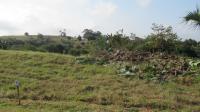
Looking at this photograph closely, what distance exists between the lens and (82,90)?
64.6 ft

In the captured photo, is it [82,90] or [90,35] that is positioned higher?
[90,35]

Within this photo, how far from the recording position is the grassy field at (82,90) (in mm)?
16953

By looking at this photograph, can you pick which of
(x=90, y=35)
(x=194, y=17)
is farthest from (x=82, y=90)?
(x=90, y=35)

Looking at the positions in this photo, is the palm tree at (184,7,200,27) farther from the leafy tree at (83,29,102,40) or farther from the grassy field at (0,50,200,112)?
the leafy tree at (83,29,102,40)

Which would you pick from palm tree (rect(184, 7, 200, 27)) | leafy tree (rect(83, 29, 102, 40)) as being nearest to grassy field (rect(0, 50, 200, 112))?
palm tree (rect(184, 7, 200, 27))

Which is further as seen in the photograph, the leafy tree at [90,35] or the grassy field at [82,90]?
the leafy tree at [90,35]

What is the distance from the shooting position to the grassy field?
17.0 meters

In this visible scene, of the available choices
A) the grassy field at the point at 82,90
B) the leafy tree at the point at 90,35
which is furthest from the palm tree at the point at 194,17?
the leafy tree at the point at 90,35

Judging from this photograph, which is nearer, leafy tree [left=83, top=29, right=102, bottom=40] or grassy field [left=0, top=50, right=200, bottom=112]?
grassy field [left=0, top=50, right=200, bottom=112]

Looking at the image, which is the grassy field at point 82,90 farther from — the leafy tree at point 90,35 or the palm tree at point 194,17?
the leafy tree at point 90,35

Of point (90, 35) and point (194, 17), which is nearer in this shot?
point (194, 17)

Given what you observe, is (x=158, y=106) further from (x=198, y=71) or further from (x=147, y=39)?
(x=147, y=39)

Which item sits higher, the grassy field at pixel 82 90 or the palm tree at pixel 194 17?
the palm tree at pixel 194 17

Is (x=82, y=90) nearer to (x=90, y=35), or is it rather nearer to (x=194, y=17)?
(x=194, y=17)
